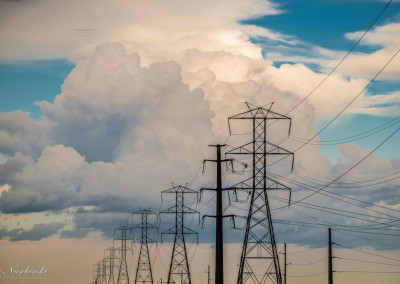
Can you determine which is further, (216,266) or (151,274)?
(151,274)

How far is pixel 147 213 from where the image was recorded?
116 meters

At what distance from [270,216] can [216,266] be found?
6.34 metres

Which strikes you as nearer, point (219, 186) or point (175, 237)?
point (219, 186)

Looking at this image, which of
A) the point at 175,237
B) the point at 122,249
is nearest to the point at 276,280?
the point at 175,237

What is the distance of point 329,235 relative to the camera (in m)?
71.7

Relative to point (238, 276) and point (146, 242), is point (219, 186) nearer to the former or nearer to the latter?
point (238, 276)

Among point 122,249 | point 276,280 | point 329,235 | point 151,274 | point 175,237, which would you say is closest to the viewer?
point 276,280

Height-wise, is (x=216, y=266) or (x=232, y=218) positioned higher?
(x=232, y=218)

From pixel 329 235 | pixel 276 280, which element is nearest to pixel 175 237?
pixel 329 235

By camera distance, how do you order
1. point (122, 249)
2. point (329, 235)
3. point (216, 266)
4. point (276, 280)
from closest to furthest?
1. point (216, 266)
2. point (276, 280)
3. point (329, 235)
4. point (122, 249)

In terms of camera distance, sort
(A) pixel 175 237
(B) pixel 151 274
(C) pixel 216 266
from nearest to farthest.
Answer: (C) pixel 216 266 → (A) pixel 175 237 → (B) pixel 151 274

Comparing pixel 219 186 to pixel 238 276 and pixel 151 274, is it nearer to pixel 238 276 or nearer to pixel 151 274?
pixel 238 276

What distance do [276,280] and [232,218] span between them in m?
6.61

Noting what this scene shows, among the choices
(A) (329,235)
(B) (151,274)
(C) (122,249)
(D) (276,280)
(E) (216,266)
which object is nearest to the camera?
(E) (216,266)
